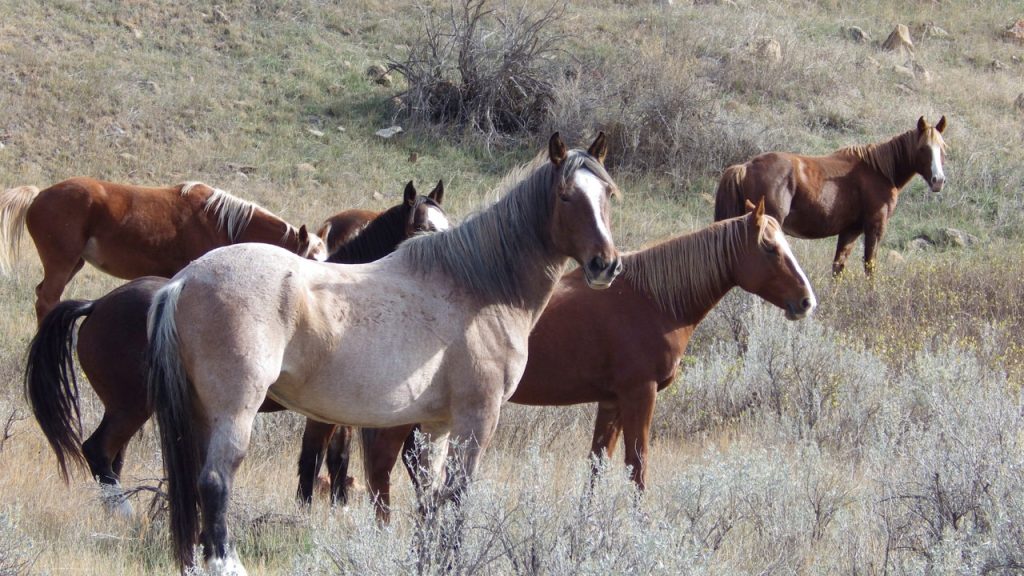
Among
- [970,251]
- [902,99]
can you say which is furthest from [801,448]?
[902,99]

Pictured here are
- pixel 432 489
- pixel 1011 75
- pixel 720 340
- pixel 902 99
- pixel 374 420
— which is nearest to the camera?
pixel 432 489

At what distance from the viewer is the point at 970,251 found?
48.9 ft

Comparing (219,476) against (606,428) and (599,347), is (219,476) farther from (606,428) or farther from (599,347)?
(606,428)

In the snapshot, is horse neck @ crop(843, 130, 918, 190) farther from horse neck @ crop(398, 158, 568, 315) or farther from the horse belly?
the horse belly

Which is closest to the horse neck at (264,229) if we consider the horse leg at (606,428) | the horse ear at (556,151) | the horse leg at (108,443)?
the horse leg at (108,443)

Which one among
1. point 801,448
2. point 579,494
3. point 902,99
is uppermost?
point 902,99

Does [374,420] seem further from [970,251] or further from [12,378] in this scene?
[970,251]

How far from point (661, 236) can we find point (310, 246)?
7214mm

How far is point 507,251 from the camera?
466 cm

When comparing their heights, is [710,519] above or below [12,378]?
above

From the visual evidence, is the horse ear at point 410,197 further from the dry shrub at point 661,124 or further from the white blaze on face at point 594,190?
the dry shrub at point 661,124

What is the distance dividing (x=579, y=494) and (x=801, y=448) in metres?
2.33

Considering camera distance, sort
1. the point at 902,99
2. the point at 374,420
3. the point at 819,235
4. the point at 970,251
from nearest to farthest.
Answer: the point at 374,420 < the point at 819,235 < the point at 970,251 < the point at 902,99

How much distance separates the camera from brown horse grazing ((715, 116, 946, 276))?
38.0ft
